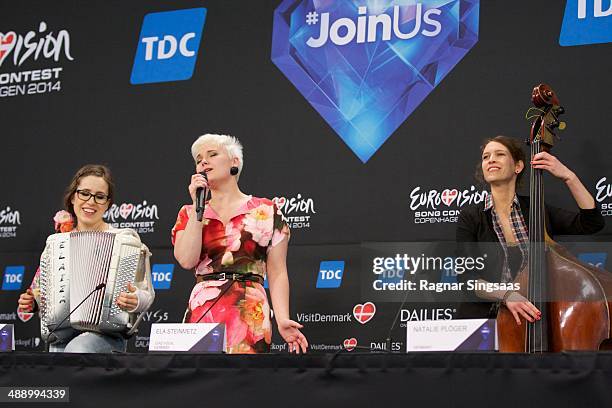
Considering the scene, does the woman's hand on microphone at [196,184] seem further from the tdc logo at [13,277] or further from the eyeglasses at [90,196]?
the tdc logo at [13,277]

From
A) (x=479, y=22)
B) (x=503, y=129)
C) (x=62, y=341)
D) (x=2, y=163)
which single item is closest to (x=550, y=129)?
(x=503, y=129)

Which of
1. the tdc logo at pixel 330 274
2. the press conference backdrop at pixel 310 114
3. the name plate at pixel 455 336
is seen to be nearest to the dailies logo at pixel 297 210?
the press conference backdrop at pixel 310 114

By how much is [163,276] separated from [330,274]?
98 centimetres

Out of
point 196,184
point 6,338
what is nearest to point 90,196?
point 196,184

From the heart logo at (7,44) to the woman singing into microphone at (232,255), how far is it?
269 centimetres

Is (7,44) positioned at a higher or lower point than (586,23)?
higher

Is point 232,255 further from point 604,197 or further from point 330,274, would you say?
point 604,197

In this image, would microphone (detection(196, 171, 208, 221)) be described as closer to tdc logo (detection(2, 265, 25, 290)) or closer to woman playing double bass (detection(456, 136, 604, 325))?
woman playing double bass (detection(456, 136, 604, 325))

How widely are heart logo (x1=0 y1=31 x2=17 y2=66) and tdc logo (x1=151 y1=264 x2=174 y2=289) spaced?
5.67ft

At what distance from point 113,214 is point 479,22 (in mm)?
2265

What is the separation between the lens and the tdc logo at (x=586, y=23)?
4.34 m

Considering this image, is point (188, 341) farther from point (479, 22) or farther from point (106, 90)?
point (106, 90)

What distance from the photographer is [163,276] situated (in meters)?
5.13

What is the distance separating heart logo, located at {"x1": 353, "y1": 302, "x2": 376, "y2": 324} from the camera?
4.63 metres
